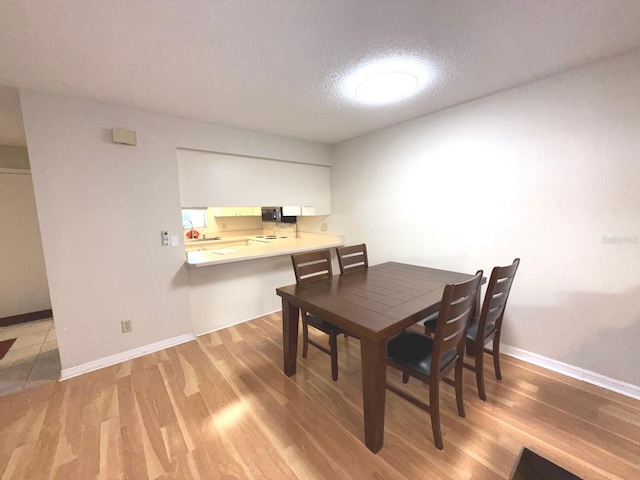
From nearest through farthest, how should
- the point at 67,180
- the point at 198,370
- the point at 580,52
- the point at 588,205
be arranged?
the point at 580,52 → the point at 588,205 → the point at 67,180 → the point at 198,370

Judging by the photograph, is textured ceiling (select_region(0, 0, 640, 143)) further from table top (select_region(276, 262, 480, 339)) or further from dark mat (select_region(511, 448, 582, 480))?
dark mat (select_region(511, 448, 582, 480))

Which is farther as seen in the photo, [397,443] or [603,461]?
[397,443]

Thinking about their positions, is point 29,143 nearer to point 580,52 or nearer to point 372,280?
point 372,280

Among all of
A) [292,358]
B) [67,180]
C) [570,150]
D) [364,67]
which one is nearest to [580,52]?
[570,150]

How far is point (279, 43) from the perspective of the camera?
4.66 feet

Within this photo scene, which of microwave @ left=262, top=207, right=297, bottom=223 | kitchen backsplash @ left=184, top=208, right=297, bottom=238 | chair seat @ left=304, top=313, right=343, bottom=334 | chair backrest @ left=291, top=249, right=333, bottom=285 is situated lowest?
chair seat @ left=304, top=313, right=343, bottom=334

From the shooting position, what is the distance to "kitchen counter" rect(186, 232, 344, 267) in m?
2.70

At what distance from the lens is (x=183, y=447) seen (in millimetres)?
1444

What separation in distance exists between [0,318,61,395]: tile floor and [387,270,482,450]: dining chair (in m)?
2.82

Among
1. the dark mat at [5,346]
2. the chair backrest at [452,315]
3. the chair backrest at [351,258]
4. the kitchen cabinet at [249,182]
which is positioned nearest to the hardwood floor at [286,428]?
the chair backrest at [452,315]

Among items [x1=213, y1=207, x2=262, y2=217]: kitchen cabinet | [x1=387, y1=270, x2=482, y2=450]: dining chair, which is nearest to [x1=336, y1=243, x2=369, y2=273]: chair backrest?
[x1=387, y1=270, x2=482, y2=450]: dining chair

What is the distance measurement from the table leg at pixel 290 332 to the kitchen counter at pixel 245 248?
3.34 feet

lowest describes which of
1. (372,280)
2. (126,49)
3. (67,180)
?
(372,280)

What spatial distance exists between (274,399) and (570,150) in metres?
2.81
